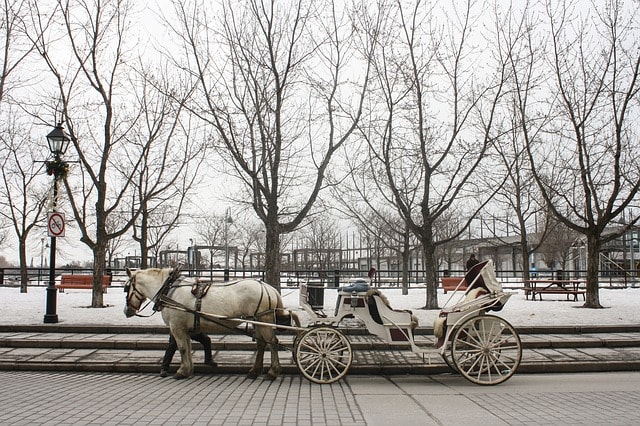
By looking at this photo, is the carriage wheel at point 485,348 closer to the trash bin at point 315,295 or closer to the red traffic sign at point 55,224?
the trash bin at point 315,295

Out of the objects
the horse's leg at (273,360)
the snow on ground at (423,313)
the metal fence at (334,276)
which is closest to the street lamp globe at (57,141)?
the snow on ground at (423,313)

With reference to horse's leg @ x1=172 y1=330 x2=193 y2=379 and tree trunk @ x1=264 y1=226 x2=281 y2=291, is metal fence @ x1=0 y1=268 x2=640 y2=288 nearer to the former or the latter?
tree trunk @ x1=264 y1=226 x2=281 y2=291

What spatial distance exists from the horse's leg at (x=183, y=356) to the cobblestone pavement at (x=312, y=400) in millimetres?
196

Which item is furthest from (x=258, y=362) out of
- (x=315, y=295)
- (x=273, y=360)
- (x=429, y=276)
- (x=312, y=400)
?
(x=429, y=276)

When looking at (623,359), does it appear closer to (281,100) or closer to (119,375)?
(119,375)

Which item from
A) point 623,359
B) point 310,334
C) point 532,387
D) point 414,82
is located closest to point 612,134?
point 414,82

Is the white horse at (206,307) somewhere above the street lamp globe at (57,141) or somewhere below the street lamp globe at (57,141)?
below

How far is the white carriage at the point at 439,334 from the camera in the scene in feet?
26.9

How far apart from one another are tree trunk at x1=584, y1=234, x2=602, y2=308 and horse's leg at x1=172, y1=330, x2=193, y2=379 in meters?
12.3

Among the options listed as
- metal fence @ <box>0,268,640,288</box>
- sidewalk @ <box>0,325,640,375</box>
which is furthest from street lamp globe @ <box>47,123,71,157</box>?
metal fence @ <box>0,268,640,288</box>

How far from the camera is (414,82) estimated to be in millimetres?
16125

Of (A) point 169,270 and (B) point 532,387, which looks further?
(A) point 169,270

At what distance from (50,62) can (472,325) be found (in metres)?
13.9

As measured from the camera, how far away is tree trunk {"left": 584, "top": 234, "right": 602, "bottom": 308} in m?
16.3
